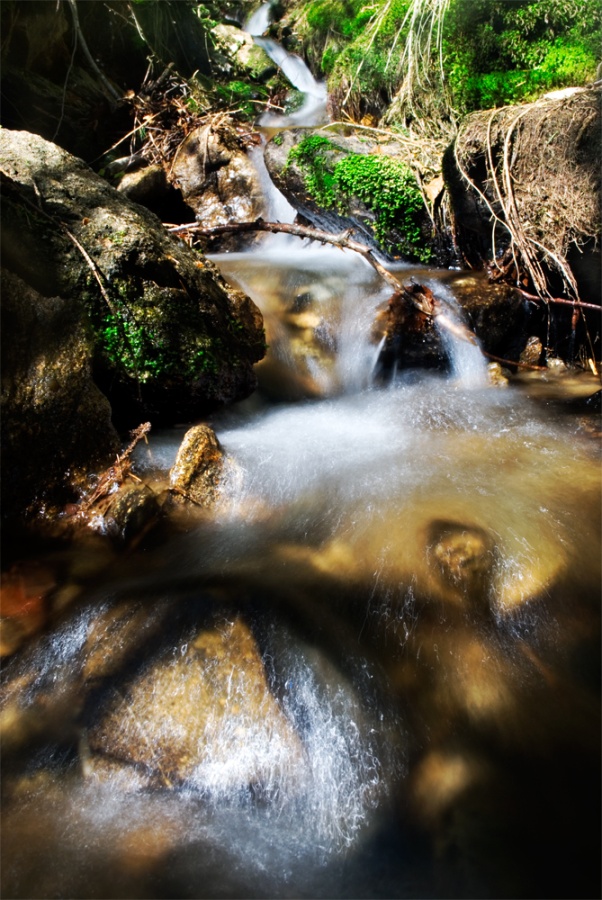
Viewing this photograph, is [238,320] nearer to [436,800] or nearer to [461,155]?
[461,155]

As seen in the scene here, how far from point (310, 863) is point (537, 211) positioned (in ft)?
16.5

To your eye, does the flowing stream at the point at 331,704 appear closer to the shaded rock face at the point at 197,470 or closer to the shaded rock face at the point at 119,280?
the shaded rock face at the point at 197,470

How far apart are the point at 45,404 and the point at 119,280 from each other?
1.03 m

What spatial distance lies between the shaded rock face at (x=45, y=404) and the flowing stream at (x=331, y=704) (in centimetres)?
44

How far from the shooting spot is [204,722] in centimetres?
177

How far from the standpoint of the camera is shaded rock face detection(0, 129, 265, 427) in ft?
10.3

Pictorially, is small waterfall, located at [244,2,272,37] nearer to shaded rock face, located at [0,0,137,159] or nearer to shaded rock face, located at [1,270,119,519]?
shaded rock face, located at [0,0,137,159]

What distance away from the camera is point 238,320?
4184 mm

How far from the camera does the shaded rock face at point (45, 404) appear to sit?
8.93ft

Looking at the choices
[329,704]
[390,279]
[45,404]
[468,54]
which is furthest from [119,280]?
[468,54]

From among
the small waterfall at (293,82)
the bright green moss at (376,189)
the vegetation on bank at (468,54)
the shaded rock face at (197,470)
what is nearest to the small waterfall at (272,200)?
the bright green moss at (376,189)

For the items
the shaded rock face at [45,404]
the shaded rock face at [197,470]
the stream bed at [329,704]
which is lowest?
the stream bed at [329,704]

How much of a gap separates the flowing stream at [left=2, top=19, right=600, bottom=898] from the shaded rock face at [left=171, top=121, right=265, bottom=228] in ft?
19.8

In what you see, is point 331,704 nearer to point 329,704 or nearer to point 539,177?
point 329,704
